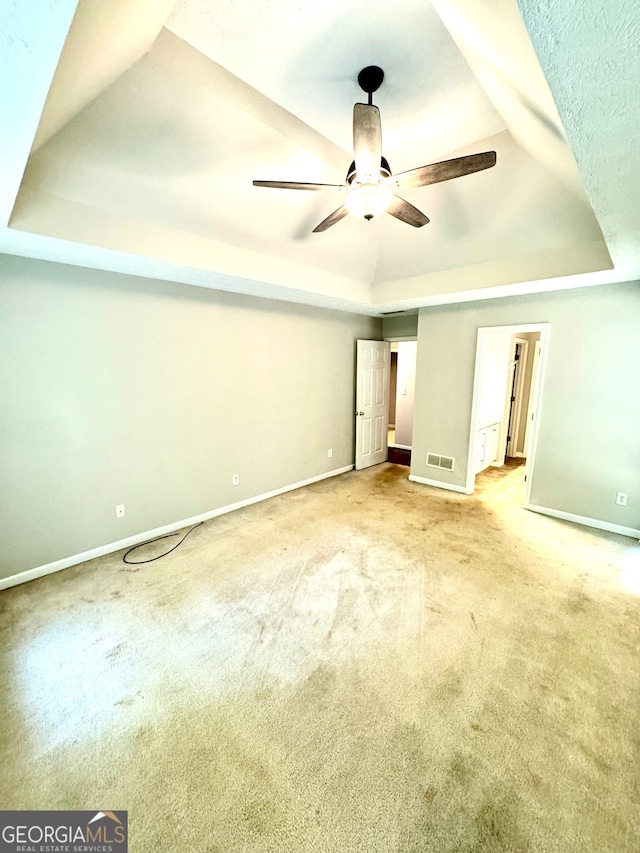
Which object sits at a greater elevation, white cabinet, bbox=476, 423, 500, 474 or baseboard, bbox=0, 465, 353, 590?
white cabinet, bbox=476, 423, 500, 474

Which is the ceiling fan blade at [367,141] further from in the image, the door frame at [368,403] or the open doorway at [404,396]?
the open doorway at [404,396]

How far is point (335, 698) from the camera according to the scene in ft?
5.50

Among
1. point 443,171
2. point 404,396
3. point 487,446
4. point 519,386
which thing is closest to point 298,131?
point 443,171

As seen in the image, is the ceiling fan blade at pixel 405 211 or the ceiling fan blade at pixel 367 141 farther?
the ceiling fan blade at pixel 405 211

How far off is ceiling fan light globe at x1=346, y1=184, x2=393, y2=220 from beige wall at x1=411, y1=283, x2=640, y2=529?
8.60ft

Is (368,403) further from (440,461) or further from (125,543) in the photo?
(125,543)

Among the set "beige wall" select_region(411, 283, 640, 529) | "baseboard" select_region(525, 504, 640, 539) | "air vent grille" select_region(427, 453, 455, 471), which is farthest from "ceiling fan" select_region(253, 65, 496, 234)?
"baseboard" select_region(525, 504, 640, 539)

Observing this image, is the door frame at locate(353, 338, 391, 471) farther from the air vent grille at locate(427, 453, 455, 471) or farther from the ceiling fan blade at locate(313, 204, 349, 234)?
the ceiling fan blade at locate(313, 204, 349, 234)

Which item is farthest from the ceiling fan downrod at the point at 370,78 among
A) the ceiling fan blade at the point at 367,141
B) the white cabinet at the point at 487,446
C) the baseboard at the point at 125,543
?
the white cabinet at the point at 487,446

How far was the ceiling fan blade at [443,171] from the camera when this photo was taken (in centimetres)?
156

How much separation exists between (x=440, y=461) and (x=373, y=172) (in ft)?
12.0

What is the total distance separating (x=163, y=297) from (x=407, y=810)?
367 centimetres

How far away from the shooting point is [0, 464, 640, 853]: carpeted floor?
4.05 feet

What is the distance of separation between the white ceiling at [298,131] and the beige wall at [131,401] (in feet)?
1.03
